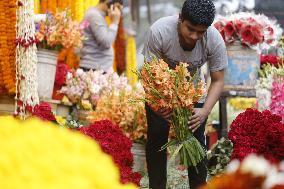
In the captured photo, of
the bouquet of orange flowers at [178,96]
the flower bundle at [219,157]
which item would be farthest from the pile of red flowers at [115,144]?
the flower bundle at [219,157]

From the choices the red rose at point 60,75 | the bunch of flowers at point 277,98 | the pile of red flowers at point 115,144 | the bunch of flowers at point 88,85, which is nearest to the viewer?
the pile of red flowers at point 115,144

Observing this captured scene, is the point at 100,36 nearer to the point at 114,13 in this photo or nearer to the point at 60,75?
the point at 114,13

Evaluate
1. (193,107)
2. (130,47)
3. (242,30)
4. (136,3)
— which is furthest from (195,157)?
(136,3)

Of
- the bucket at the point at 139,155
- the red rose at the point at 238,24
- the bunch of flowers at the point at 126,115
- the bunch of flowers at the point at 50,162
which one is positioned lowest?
the bucket at the point at 139,155

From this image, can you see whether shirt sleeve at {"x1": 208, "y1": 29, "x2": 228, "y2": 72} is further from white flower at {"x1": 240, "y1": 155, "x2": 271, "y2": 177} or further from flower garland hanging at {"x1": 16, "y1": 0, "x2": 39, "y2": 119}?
white flower at {"x1": 240, "y1": 155, "x2": 271, "y2": 177}

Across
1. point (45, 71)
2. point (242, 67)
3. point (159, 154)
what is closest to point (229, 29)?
point (242, 67)

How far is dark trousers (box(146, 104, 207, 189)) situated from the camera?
3521 mm

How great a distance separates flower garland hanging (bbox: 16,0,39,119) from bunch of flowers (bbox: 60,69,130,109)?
4.07 ft

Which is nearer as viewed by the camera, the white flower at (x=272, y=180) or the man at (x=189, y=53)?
the white flower at (x=272, y=180)

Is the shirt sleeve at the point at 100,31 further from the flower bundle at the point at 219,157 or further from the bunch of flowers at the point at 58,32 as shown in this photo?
the flower bundle at the point at 219,157

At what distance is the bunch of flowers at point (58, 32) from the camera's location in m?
5.29

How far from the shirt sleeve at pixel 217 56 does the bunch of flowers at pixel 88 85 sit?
2345 mm

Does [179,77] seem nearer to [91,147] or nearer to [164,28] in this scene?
[164,28]

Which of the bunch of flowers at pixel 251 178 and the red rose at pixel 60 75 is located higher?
the bunch of flowers at pixel 251 178
